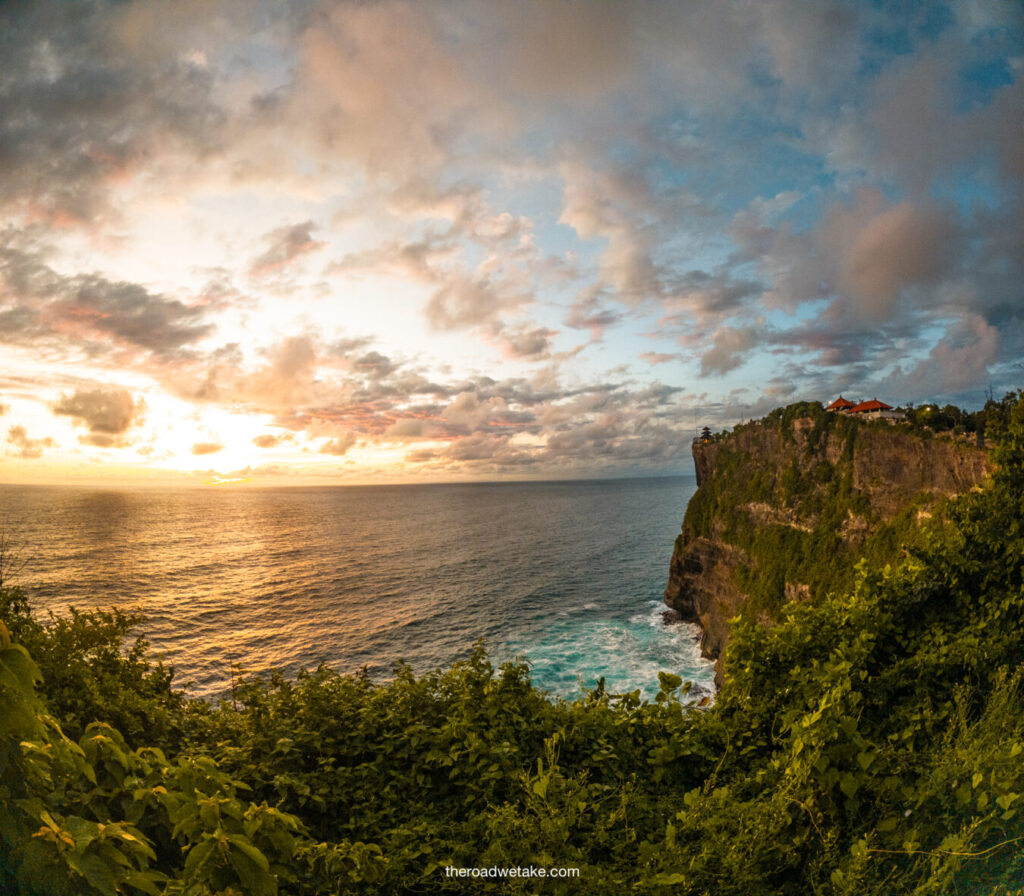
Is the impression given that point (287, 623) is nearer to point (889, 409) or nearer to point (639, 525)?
point (889, 409)

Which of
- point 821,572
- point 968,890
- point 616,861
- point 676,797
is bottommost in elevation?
point 821,572

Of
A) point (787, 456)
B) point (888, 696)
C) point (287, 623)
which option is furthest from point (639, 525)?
point (888, 696)

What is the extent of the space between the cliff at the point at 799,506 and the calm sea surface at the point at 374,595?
836 cm

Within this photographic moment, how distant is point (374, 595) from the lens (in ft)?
232

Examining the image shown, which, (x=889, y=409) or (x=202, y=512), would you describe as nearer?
(x=889, y=409)

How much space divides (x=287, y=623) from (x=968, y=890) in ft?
221

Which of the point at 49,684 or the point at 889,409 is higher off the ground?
the point at 889,409

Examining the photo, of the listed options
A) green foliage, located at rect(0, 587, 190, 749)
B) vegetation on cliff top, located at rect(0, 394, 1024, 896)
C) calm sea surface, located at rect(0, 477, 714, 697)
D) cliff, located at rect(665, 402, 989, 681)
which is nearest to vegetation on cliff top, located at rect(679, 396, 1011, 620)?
cliff, located at rect(665, 402, 989, 681)

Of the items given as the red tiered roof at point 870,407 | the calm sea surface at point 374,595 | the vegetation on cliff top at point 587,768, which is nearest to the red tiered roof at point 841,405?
the red tiered roof at point 870,407

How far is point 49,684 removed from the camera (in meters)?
9.16

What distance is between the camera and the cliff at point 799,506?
44.3 m

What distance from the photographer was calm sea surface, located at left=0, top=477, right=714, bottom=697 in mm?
50406

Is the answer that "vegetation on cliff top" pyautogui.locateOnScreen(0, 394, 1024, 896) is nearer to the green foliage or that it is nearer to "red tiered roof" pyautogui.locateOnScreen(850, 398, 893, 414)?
the green foliage

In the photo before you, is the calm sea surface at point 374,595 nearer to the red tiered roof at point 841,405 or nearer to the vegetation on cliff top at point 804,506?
the vegetation on cliff top at point 804,506
